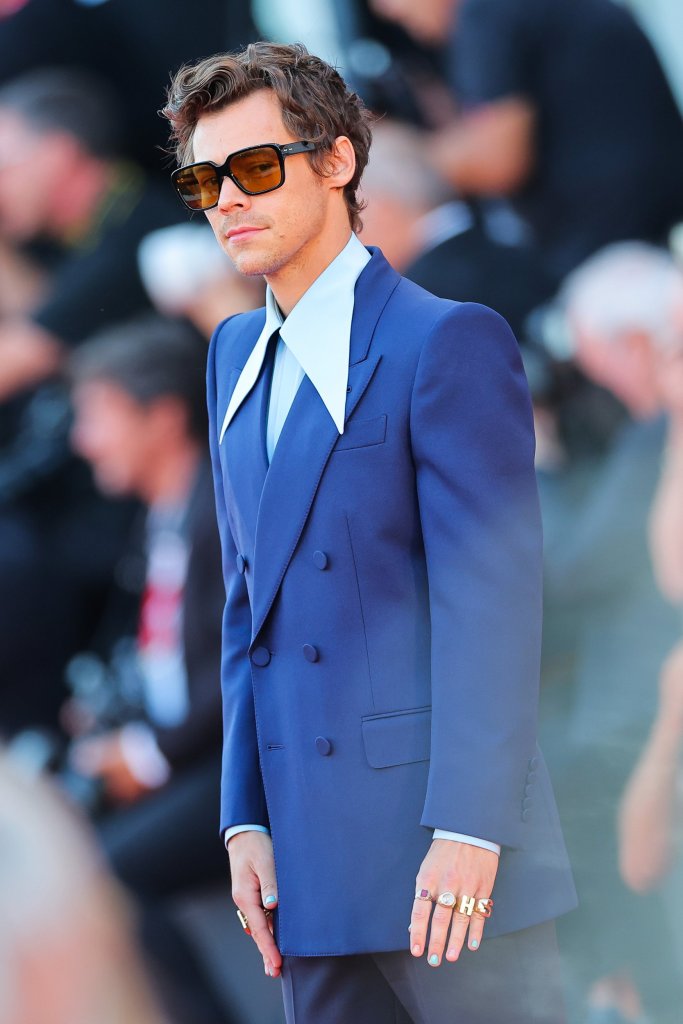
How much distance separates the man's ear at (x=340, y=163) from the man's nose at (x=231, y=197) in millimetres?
106

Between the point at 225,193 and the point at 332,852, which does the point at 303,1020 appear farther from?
the point at 225,193

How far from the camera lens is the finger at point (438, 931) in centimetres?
124

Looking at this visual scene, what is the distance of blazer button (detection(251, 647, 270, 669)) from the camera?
1.40m

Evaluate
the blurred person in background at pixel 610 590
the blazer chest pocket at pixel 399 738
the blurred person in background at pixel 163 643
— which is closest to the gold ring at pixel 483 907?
the blazer chest pocket at pixel 399 738

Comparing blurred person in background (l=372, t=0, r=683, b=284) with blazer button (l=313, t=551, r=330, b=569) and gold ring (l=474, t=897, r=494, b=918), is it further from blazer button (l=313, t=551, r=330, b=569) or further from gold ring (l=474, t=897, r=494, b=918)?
gold ring (l=474, t=897, r=494, b=918)

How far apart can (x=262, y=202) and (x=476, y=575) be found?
45 centimetres

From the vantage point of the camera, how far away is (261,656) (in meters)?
1.41

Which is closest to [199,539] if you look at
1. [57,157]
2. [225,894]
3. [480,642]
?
[225,894]

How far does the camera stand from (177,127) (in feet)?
4.87

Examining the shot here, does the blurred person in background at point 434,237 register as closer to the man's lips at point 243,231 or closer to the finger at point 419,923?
the man's lips at point 243,231

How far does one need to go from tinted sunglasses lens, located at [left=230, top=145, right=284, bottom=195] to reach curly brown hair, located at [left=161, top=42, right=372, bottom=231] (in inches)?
1.9

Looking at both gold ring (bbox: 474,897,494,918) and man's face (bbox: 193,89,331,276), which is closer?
gold ring (bbox: 474,897,494,918)

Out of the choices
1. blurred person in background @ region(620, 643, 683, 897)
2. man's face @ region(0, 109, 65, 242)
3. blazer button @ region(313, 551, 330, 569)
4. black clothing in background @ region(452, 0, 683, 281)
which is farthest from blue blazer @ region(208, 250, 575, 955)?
man's face @ region(0, 109, 65, 242)

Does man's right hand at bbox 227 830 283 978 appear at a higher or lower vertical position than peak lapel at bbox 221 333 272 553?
lower
